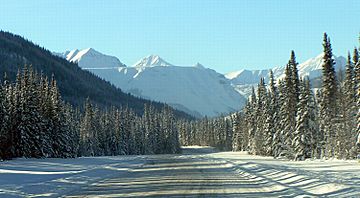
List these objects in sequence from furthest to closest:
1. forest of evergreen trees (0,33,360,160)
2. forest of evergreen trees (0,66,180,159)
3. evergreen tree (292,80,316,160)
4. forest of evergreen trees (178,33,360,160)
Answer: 1. forest of evergreen trees (0,66,180,159)
2. forest of evergreen trees (0,33,360,160)
3. evergreen tree (292,80,316,160)
4. forest of evergreen trees (178,33,360,160)

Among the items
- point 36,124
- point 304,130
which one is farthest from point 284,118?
point 36,124

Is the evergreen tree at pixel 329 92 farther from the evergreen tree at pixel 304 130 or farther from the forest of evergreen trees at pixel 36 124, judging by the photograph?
the forest of evergreen trees at pixel 36 124

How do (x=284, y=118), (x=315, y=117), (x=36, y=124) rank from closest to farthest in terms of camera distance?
(x=315, y=117) < (x=36, y=124) < (x=284, y=118)

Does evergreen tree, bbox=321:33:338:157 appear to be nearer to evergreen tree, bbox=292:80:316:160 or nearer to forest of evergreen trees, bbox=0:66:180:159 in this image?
evergreen tree, bbox=292:80:316:160

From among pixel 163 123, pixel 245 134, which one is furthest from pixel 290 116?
pixel 163 123

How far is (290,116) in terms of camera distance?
58531mm

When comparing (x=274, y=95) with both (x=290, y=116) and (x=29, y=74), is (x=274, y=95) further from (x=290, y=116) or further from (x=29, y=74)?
(x=29, y=74)

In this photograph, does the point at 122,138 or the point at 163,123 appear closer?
the point at 122,138

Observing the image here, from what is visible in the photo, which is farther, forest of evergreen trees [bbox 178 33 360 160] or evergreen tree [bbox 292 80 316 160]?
evergreen tree [bbox 292 80 316 160]

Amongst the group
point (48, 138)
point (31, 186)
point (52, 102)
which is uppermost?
point (52, 102)

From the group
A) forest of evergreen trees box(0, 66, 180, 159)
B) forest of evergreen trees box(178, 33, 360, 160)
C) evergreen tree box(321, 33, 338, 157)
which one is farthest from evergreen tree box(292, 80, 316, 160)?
forest of evergreen trees box(0, 66, 180, 159)

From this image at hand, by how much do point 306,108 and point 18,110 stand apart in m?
37.2

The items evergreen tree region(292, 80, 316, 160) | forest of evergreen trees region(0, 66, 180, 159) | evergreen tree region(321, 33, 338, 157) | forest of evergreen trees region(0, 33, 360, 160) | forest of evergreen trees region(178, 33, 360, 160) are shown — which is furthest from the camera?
forest of evergreen trees region(0, 66, 180, 159)

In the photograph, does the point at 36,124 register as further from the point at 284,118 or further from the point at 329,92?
the point at 329,92
